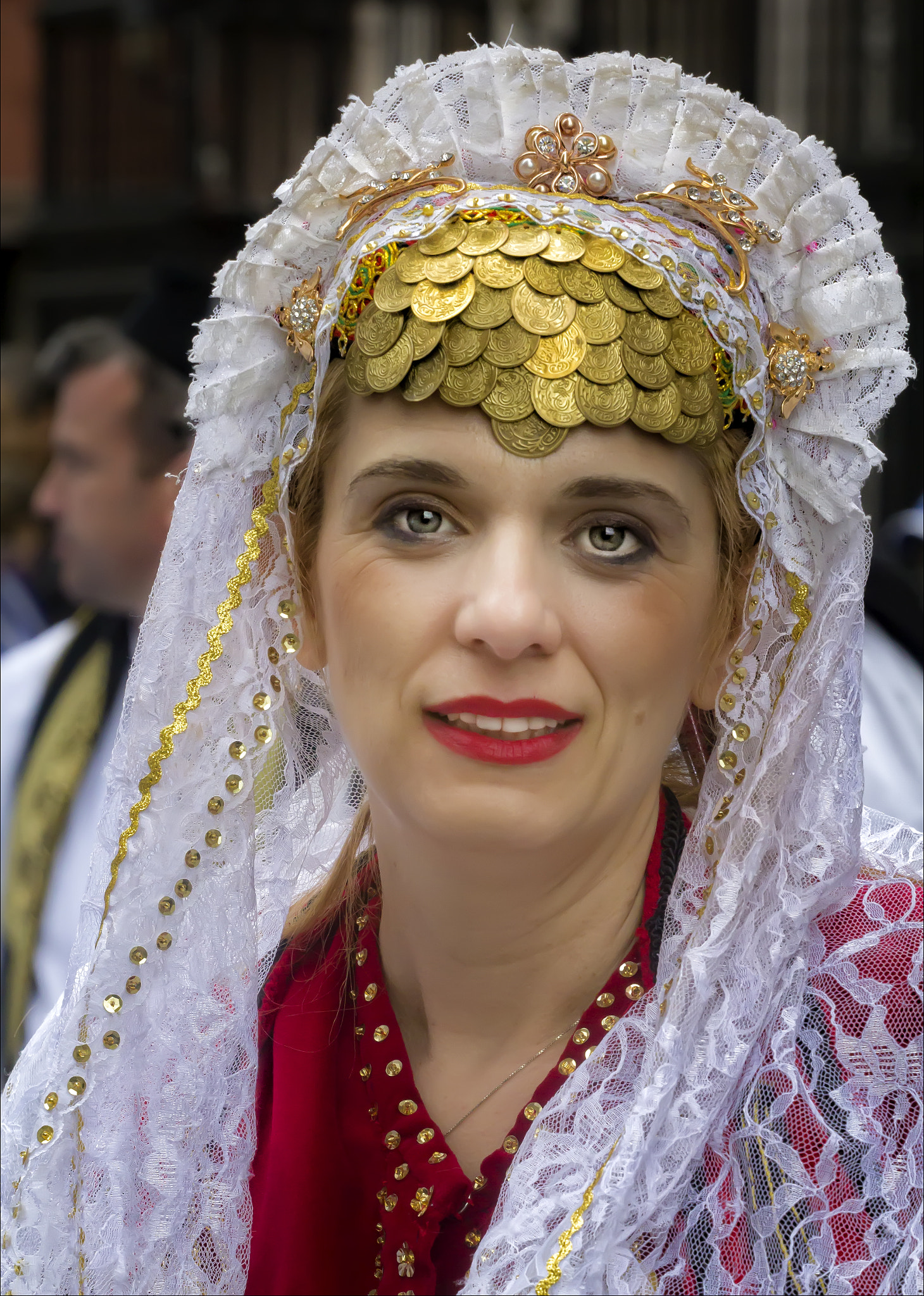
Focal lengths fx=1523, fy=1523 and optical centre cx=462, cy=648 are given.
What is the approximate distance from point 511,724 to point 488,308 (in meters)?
0.42

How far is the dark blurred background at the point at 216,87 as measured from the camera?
850 centimetres

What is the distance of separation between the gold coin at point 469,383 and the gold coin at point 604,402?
9cm

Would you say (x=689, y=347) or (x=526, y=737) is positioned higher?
(x=689, y=347)

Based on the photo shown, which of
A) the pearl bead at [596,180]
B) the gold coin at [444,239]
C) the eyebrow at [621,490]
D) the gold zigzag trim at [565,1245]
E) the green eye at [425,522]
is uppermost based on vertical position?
the pearl bead at [596,180]

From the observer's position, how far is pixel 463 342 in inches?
60.2

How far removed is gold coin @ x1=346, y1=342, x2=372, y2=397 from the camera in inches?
62.6

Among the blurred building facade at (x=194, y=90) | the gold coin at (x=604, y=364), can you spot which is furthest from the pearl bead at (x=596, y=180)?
the blurred building facade at (x=194, y=90)

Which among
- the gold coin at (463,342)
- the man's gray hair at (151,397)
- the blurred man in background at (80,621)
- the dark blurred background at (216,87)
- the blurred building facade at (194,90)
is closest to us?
the gold coin at (463,342)

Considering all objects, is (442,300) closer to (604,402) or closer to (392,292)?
(392,292)

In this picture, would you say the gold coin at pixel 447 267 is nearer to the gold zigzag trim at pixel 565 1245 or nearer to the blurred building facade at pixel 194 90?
the gold zigzag trim at pixel 565 1245

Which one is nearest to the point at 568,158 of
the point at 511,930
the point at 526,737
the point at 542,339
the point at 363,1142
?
the point at 542,339

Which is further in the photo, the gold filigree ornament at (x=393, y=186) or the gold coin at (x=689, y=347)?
the gold filigree ornament at (x=393, y=186)

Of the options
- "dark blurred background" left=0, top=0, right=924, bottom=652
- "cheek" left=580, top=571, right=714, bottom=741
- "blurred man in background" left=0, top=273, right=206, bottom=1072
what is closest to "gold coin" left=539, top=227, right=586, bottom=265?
"cheek" left=580, top=571, right=714, bottom=741

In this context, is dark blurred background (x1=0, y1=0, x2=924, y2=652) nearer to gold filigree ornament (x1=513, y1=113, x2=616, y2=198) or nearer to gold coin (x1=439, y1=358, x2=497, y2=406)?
gold filigree ornament (x1=513, y1=113, x2=616, y2=198)
